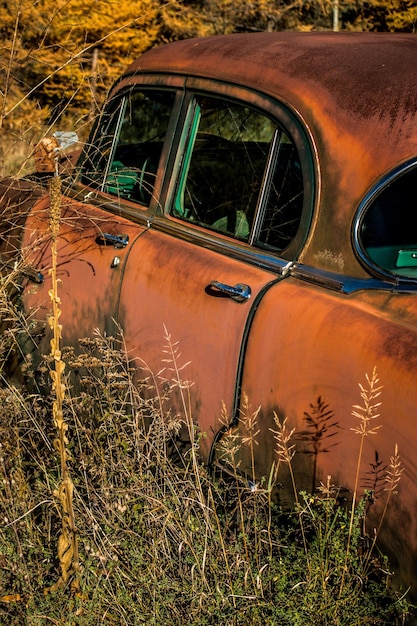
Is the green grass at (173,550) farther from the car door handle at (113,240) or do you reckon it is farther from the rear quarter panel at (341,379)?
the car door handle at (113,240)

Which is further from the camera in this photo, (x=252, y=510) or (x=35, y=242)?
(x=35, y=242)

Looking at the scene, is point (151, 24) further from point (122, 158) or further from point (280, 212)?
point (280, 212)

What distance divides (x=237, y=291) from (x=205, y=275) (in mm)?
225

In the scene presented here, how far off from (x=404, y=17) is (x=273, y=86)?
7.13 m

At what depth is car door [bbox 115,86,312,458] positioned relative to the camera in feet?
9.93

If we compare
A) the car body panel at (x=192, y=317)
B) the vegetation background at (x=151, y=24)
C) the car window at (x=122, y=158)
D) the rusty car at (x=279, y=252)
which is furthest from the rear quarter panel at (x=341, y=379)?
the vegetation background at (x=151, y=24)

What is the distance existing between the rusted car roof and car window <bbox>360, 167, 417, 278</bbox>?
0.07 m

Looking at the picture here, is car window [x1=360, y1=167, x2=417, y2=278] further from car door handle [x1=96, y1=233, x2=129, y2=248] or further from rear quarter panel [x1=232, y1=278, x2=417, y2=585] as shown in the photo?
car door handle [x1=96, y1=233, x2=129, y2=248]

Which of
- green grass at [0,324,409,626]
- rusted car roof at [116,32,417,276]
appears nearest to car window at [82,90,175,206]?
rusted car roof at [116,32,417,276]

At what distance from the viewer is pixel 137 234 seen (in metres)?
3.68

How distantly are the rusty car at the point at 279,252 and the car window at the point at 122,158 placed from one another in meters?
0.03

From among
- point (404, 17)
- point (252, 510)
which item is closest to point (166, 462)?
point (252, 510)

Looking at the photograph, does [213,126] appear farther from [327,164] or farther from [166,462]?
[166,462]

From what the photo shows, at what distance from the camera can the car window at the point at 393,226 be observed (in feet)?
9.43
